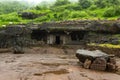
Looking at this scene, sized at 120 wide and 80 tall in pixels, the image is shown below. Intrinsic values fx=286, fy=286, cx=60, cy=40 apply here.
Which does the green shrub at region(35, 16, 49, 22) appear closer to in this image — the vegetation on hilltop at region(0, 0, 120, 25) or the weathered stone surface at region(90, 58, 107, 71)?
the vegetation on hilltop at region(0, 0, 120, 25)

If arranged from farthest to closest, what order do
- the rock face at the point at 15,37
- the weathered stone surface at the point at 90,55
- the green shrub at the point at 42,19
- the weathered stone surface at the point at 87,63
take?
the green shrub at the point at 42,19 → the rock face at the point at 15,37 → the weathered stone surface at the point at 87,63 → the weathered stone surface at the point at 90,55

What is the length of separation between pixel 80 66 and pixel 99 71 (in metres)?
2.37

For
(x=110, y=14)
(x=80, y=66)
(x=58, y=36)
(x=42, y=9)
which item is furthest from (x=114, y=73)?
(x=42, y=9)

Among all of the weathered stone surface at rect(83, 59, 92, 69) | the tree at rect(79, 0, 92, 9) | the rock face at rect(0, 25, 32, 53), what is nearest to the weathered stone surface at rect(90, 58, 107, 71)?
the weathered stone surface at rect(83, 59, 92, 69)

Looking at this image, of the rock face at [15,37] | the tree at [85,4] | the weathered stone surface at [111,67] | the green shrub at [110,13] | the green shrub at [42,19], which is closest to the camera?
the weathered stone surface at [111,67]

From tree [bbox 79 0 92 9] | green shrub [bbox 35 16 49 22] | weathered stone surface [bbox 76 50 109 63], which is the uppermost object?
tree [bbox 79 0 92 9]

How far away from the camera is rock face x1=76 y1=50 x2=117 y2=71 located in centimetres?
2178

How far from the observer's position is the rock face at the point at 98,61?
21781 millimetres

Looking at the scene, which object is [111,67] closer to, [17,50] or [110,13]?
[17,50]

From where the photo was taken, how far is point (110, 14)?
44.5m

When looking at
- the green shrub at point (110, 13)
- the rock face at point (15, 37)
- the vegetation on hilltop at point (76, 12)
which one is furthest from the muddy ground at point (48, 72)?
the green shrub at point (110, 13)

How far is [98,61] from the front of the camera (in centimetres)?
2175

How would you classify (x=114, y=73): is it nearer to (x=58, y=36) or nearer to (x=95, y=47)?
(x=95, y=47)

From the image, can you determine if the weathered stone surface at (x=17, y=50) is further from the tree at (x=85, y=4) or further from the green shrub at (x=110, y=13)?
the tree at (x=85, y=4)
